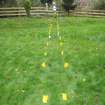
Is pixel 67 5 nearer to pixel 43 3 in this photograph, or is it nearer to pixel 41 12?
pixel 41 12

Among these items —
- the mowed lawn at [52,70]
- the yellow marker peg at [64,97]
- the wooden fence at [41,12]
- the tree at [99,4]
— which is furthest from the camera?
the tree at [99,4]

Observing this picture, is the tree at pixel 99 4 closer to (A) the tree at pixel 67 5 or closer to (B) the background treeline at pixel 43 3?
(B) the background treeline at pixel 43 3

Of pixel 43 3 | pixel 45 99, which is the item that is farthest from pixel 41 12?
pixel 45 99

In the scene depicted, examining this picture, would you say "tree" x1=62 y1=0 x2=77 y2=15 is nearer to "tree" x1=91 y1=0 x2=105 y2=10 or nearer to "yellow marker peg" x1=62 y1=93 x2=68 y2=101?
"tree" x1=91 y1=0 x2=105 y2=10

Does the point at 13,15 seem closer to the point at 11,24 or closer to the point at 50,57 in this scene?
the point at 11,24

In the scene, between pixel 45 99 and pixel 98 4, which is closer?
pixel 45 99

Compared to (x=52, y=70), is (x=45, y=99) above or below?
below

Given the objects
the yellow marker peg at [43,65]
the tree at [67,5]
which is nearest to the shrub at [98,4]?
the tree at [67,5]

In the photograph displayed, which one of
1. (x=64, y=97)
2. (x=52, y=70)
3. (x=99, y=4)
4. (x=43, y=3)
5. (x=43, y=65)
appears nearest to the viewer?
(x=64, y=97)

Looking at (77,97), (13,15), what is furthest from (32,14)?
(77,97)

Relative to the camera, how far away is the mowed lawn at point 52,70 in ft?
33.8

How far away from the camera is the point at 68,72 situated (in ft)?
37.7

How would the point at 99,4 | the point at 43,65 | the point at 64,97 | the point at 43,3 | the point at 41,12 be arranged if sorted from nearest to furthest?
1. the point at 64,97
2. the point at 43,65
3. the point at 41,12
4. the point at 99,4
5. the point at 43,3

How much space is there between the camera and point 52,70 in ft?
38.7
